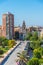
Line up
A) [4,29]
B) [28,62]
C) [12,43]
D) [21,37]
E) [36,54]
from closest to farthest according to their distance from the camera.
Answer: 1. [28,62]
2. [36,54]
3. [12,43]
4. [4,29]
5. [21,37]

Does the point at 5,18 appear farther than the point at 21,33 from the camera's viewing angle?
No

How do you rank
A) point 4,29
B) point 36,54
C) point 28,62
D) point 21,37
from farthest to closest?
point 21,37
point 4,29
point 36,54
point 28,62

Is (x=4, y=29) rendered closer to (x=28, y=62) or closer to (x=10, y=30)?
(x=10, y=30)

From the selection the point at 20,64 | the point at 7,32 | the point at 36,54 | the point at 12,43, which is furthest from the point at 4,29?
the point at 20,64

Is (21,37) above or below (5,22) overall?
below

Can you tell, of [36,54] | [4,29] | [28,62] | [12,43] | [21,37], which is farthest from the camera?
[21,37]

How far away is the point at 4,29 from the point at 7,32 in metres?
0.78

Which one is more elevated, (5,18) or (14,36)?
(5,18)

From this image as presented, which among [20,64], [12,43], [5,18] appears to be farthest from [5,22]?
[20,64]

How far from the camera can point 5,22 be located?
44.5 metres

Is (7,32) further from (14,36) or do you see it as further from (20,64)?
(20,64)

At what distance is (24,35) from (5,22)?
5.37 meters

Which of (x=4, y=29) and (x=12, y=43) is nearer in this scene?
(x=12, y=43)

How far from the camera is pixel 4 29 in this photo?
4441 cm
